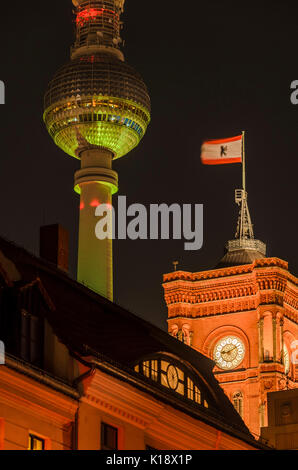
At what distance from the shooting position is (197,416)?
5728cm

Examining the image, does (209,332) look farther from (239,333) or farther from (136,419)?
(136,419)

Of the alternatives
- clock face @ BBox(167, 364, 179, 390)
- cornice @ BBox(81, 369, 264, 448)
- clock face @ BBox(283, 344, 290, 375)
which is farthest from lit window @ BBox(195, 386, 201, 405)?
clock face @ BBox(283, 344, 290, 375)

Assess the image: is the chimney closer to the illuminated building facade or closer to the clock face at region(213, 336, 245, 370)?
the illuminated building facade

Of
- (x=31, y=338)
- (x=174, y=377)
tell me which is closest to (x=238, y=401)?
(x=174, y=377)

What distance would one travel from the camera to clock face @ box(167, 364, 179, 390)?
201ft

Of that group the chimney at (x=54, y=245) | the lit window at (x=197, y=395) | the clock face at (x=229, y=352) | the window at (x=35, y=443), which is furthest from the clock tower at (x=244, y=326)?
the window at (x=35, y=443)

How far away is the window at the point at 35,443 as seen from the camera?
4787 centimetres

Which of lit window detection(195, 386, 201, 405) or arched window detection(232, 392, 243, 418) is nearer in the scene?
lit window detection(195, 386, 201, 405)

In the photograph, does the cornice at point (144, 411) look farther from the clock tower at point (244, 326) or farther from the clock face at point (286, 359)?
the clock face at point (286, 359)

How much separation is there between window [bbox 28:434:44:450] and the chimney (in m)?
20.6

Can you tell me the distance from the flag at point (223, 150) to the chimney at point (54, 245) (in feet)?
350

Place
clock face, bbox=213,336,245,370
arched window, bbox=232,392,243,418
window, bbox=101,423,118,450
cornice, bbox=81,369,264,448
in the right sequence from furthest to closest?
clock face, bbox=213,336,245,370, arched window, bbox=232,392,243,418, window, bbox=101,423,118,450, cornice, bbox=81,369,264,448

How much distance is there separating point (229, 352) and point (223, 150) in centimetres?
3189
